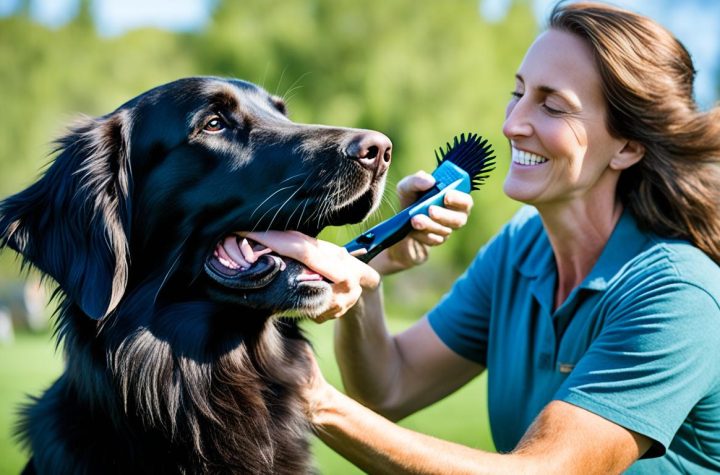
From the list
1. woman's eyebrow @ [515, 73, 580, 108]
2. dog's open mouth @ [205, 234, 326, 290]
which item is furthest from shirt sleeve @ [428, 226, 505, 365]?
dog's open mouth @ [205, 234, 326, 290]

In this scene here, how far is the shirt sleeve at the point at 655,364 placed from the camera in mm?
2475

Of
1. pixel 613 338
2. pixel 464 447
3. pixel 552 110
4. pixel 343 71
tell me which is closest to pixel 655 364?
pixel 613 338

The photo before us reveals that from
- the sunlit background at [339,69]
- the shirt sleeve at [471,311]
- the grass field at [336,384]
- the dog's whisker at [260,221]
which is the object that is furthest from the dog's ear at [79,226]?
the sunlit background at [339,69]

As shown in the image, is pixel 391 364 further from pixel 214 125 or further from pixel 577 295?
pixel 214 125

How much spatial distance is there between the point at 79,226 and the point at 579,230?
6.00ft

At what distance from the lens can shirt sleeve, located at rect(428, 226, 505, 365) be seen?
11.2 feet

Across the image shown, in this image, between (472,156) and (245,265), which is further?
(472,156)

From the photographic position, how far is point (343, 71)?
891 inches

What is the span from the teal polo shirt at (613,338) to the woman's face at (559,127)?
276 mm

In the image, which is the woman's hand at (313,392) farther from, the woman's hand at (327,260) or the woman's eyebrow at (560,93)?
the woman's eyebrow at (560,93)

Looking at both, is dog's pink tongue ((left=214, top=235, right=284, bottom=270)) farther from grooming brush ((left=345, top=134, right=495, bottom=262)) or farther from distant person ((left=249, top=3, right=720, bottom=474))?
grooming brush ((left=345, top=134, right=495, bottom=262))

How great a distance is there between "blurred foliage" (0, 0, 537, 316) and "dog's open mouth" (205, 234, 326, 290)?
52.8 feet

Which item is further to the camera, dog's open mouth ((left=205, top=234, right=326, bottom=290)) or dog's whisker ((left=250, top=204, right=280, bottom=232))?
dog's whisker ((left=250, top=204, right=280, bottom=232))

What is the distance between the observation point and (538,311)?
3.12 metres
